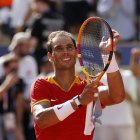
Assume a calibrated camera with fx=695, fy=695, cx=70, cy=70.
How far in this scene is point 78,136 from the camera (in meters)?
5.37

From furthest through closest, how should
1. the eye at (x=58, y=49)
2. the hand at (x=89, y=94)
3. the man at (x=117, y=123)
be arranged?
the man at (x=117, y=123) < the eye at (x=58, y=49) < the hand at (x=89, y=94)

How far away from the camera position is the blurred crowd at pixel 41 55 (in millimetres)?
9609

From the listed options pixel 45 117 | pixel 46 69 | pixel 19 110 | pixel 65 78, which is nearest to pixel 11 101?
pixel 19 110

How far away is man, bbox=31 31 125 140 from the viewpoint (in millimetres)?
5340

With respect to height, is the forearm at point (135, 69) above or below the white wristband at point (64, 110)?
below

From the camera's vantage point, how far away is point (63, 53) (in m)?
5.34

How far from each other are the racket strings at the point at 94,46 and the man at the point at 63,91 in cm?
12

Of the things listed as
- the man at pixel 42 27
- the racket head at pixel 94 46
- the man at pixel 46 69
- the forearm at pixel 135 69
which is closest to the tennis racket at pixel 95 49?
the racket head at pixel 94 46

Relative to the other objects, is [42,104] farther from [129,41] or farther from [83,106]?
[129,41]

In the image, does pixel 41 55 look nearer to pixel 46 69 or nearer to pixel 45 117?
pixel 46 69

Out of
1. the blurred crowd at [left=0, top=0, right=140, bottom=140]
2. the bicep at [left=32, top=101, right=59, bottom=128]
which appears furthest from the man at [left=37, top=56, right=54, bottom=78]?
the bicep at [left=32, top=101, right=59, bottom=128]

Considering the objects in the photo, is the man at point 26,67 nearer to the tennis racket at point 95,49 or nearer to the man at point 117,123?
the man at point 117,123

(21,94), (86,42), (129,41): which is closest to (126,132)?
(21,94)

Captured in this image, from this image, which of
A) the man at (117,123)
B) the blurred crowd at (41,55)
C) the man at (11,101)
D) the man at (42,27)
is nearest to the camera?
the man at (11,101)
